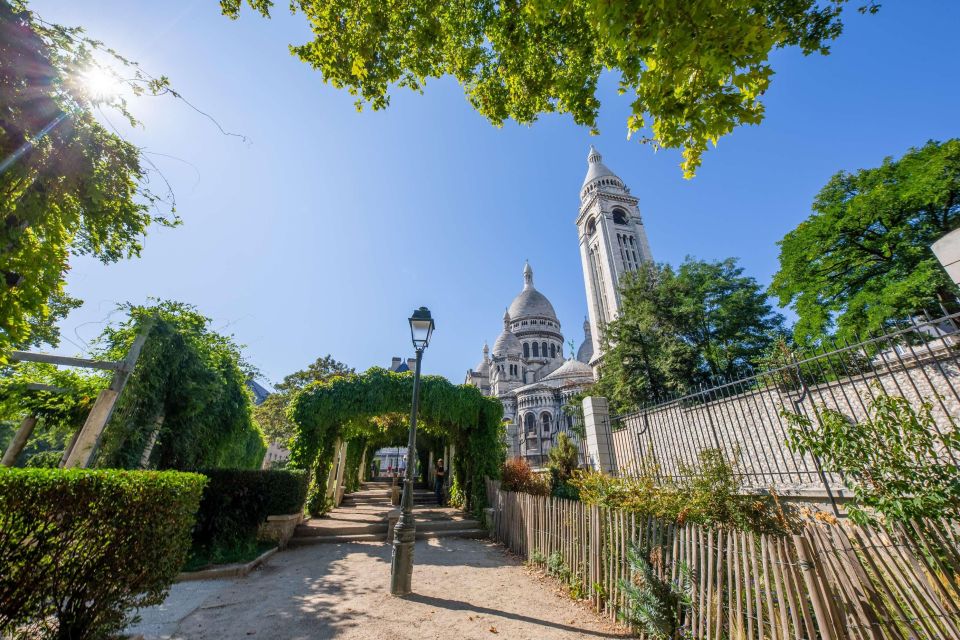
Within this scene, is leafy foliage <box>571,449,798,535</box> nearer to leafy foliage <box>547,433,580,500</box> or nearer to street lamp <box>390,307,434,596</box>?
street lamp <box>390,307,434,596</box>

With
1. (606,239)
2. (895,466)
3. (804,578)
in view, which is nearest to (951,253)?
(895,466)

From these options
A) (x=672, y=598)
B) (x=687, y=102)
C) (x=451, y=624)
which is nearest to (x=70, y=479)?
(x=451, y=624)

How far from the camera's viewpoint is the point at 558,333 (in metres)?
55.6

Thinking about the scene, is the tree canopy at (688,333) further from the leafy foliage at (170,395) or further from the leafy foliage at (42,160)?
the leafy foliage at (42,160)

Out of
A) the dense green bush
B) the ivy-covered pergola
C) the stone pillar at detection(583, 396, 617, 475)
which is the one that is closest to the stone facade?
the ivy-covered pergola

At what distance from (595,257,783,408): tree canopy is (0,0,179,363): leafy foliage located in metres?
20.6

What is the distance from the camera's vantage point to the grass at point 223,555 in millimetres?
6695

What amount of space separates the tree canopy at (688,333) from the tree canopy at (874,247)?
323 centimetres

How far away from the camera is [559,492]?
31.8ft

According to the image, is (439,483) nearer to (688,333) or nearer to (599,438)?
(599,438)

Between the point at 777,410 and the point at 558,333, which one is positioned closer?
the point at 777,410

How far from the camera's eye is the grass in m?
6.69

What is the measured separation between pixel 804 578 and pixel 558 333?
53805 millimetres

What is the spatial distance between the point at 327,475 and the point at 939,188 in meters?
24.3
